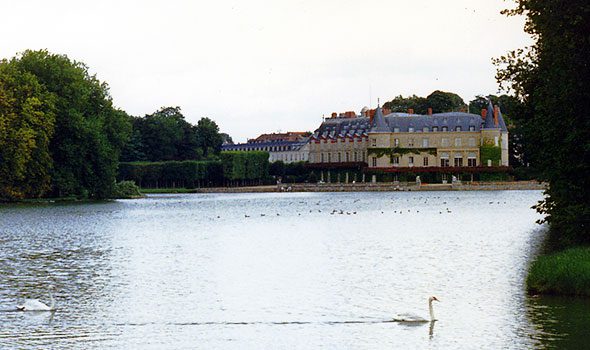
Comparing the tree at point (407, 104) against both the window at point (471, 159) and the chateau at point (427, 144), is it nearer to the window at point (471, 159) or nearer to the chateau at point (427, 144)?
the chateau at point (427, 144)

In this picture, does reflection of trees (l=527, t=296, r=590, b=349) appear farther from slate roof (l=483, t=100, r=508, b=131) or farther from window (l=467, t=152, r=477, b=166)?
window (l=467, t=152, r=477, b=166)

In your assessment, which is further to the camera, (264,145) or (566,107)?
(264,145)

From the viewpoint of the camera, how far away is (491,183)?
116500mm

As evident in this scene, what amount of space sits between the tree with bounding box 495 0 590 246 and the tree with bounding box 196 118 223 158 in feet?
425

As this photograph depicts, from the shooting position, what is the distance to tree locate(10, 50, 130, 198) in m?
73.6

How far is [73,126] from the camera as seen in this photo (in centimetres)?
7288

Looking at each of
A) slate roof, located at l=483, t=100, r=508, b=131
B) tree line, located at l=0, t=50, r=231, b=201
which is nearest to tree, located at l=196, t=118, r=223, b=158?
slate roof, located at l=483, t=100, r=508, b=131

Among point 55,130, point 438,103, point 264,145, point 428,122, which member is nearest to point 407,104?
point 438,103

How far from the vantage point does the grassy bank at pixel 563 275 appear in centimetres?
2112

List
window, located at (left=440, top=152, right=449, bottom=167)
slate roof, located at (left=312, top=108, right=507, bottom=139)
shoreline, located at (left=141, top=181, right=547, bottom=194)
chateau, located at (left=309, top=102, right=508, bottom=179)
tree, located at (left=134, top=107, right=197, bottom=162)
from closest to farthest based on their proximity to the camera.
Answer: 1. shoreline, located at (left=141, top=181, right=547, bottom=194)
2. chateau, located at (left=309, top=102, right=508, bottom=179)
3. slate roof, located at (left=312, top=108, right=507, bottom=139)
4. window, located at (left=440, top=152, right=449, bottom=167)
5. tree, located at (left=134, top=107, right=197, bottom=162)

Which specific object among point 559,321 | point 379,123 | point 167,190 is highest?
point 379,123

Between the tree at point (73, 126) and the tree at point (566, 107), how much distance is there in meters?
50.4

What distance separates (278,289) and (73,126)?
168 feet

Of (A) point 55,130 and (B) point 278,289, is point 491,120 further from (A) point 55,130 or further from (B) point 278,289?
(B) point 278,289
